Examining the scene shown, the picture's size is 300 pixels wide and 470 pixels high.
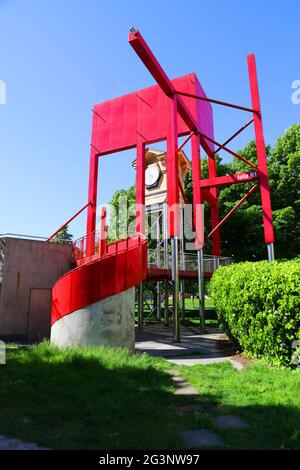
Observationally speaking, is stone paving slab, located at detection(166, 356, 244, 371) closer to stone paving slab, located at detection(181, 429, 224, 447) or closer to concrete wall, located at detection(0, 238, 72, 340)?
stone paving slab, located at detection(181, 429, 224, 447)

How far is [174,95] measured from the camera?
17734mm

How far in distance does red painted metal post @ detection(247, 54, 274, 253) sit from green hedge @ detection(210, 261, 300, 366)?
8.17 metres

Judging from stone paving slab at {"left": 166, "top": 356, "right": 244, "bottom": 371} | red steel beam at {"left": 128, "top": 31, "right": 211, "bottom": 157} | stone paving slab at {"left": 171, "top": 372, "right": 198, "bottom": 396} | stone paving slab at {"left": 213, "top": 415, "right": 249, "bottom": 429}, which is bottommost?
stone paving slab at {"left": 213, "top": 415, "right": 249, "bottom": 429}

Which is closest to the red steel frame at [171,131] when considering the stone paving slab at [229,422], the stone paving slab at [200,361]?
the stone paving slab at [200,361]

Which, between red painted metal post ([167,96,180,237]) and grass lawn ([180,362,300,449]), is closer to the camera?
grass lawn ([180,362,300,449])

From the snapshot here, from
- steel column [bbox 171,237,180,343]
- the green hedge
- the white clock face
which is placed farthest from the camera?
the white clock face

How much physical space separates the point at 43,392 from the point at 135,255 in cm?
632

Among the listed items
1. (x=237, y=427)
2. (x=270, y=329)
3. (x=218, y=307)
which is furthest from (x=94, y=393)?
(x=218, y=307)

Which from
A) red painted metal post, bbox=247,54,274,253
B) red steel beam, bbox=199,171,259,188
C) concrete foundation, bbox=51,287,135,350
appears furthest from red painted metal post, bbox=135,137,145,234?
concrete foundation, bbox=51,287,135,350

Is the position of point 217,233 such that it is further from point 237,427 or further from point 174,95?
point 237,427

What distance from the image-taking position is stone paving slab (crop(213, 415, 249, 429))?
5.10m

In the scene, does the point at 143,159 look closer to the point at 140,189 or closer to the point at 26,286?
the point at 140,189

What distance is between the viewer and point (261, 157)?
773 inches

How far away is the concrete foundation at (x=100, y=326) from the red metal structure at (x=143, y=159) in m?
0.26
